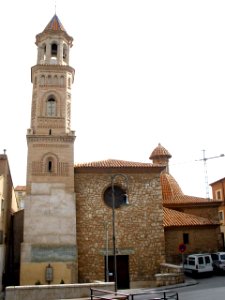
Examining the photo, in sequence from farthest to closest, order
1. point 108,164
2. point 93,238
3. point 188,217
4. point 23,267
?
point 188,217 < point 108,164 < point 93,238 < point 23,267

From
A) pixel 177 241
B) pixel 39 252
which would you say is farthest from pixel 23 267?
pixel 177 241

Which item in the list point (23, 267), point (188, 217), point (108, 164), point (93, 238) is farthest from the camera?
point (188, 217)

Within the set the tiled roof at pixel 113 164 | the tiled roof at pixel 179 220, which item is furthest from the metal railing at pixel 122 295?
the tiled roof at pixel 179 220

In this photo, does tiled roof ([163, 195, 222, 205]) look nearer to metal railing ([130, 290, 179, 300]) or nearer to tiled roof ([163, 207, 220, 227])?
tiled roof ([163, 207, 220, 227])

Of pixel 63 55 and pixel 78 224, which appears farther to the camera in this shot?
pixel 63 55

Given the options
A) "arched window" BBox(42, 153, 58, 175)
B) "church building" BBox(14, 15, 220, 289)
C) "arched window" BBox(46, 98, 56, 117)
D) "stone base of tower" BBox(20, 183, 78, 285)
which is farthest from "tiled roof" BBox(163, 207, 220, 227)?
"arched window" BBox(46, 98, 56, 117)

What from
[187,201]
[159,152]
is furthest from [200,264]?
[159,152]

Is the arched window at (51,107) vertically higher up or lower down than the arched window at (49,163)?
higher up

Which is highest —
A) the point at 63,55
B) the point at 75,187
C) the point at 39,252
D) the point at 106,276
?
the point at 63,55

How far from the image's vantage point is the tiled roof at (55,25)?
25.5 metres

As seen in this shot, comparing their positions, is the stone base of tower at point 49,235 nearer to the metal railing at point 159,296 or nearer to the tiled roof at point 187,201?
the metal railing at point 159,296

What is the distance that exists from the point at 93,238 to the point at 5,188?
6.97 meters

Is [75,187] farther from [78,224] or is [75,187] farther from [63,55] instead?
[63,55]

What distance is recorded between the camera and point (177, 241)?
25.4 meters
